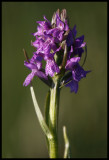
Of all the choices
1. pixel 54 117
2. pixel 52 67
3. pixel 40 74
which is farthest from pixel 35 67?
pixel 54 117

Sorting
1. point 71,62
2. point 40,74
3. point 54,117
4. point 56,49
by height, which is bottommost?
point 54,117

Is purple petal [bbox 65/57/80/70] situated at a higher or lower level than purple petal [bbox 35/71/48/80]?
higher

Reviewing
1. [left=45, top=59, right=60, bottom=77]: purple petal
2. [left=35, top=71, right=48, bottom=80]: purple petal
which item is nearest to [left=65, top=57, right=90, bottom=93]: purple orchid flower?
[left=45, top=59, right=60, bottom=77]: purple petal

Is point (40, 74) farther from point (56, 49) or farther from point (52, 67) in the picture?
point (56, 49)

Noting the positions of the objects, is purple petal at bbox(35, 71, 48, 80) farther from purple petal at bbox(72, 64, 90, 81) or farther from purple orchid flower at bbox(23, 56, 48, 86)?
purple petal at bbox(72, 64, 90, 81)

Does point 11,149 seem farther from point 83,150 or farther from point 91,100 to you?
point 91,100

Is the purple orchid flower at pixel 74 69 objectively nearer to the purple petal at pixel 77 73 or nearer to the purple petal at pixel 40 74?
the purple petal at pixel 77 73
